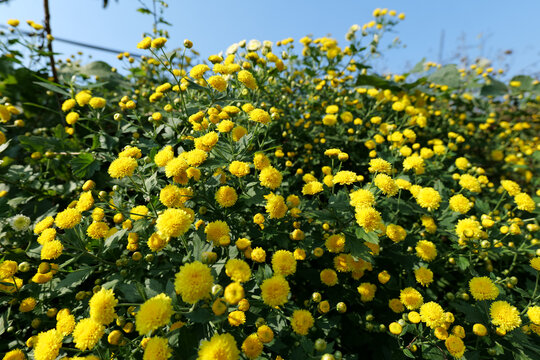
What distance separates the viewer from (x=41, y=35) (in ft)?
10.5

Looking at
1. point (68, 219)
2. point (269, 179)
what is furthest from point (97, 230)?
point (269, 179)

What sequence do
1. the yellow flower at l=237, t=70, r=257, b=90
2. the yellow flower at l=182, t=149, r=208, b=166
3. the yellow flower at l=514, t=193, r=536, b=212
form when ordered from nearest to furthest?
the yellow flower at l=182, t=149, r=208, b=166 → the yellow flower at l=237, t=70, r=257, b=90 → the yellow flower at l=514, t=193, r=536, b=212

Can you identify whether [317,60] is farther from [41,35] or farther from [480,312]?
[41,35]

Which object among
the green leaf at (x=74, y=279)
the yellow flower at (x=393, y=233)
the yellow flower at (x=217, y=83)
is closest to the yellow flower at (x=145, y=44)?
the yellow flower at (x=217, y=83)

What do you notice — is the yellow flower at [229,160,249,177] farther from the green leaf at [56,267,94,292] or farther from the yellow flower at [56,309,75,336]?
the yellow flower at [56,309,75,336]

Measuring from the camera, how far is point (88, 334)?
1.28m

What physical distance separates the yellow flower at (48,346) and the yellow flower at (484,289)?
248 cm

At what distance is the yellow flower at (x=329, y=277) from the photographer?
5.80ft

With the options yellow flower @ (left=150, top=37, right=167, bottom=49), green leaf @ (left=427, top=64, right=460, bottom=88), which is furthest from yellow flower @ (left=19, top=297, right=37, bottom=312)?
green leaf @ (left=427, top=64, right=460, bottom=88)

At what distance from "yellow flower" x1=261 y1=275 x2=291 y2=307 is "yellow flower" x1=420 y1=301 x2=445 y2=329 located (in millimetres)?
888

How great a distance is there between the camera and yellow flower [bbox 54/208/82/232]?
160 cm

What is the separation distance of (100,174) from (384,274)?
8.87ft

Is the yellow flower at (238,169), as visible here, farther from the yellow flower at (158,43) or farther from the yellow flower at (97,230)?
the yellow flower at (158,43)

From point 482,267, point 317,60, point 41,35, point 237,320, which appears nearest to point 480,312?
point 482,267
